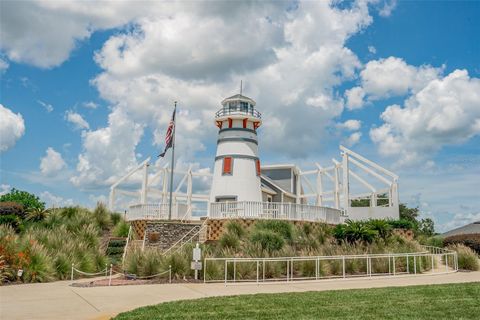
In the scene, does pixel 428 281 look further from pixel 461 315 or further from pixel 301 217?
pixel 301 217

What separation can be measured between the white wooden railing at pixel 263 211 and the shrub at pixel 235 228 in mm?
996

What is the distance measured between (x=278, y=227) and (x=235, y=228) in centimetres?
225

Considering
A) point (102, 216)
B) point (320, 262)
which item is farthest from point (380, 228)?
point (102, 216)

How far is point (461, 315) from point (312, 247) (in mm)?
11402

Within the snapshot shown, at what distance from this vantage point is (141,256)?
15.7 meters

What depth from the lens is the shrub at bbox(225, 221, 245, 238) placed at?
2209 centimetres

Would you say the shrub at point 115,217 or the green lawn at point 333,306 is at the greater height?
the shrub at point 115,217

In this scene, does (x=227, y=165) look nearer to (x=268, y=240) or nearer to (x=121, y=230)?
(x=121, y=230)

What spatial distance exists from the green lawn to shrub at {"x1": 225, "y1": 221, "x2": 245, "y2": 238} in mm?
10737

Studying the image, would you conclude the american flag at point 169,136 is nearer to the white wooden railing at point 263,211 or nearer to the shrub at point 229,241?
the white wooden railing at point 263,211

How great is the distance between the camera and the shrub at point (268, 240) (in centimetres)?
1883

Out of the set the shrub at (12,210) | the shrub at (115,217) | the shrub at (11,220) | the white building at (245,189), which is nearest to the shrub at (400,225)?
the white building at (245,189)

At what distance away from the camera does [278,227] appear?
73.3 ft

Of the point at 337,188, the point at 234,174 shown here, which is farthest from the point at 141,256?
the point at 337,188
